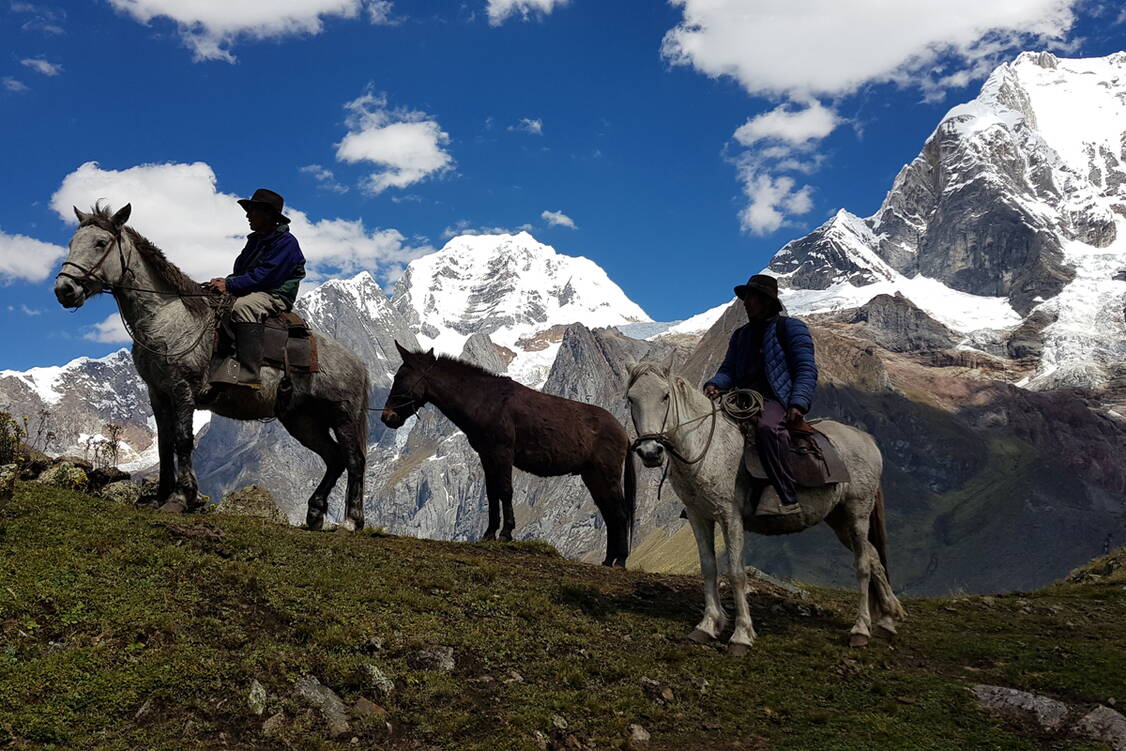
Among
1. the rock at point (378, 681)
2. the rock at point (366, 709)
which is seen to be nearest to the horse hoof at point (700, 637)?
the rock at point (378, 681)

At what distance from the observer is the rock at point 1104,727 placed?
360 inches

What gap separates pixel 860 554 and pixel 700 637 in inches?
142

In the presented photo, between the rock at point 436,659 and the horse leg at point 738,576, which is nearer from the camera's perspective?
the rock at point 436,659

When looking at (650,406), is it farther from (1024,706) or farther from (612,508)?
(612,508)

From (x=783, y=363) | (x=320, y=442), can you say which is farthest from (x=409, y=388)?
(x=783, y=363)

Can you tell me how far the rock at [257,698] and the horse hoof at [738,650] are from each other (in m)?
6.45

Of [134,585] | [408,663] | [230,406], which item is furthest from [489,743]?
[230,406]

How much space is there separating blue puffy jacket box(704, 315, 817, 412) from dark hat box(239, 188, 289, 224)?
9122 mm

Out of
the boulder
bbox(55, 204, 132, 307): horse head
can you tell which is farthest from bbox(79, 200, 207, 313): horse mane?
the boulder

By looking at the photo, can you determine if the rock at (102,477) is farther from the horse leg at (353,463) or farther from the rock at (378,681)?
the rock at (378,681)

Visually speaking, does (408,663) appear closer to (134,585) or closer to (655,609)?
(134,585)

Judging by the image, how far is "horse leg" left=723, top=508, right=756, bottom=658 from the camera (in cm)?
1191

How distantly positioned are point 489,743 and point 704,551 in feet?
17.3

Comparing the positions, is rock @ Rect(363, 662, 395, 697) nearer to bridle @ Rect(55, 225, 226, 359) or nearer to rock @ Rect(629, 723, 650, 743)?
rock @ Rect(629, 723, 650, 743)
